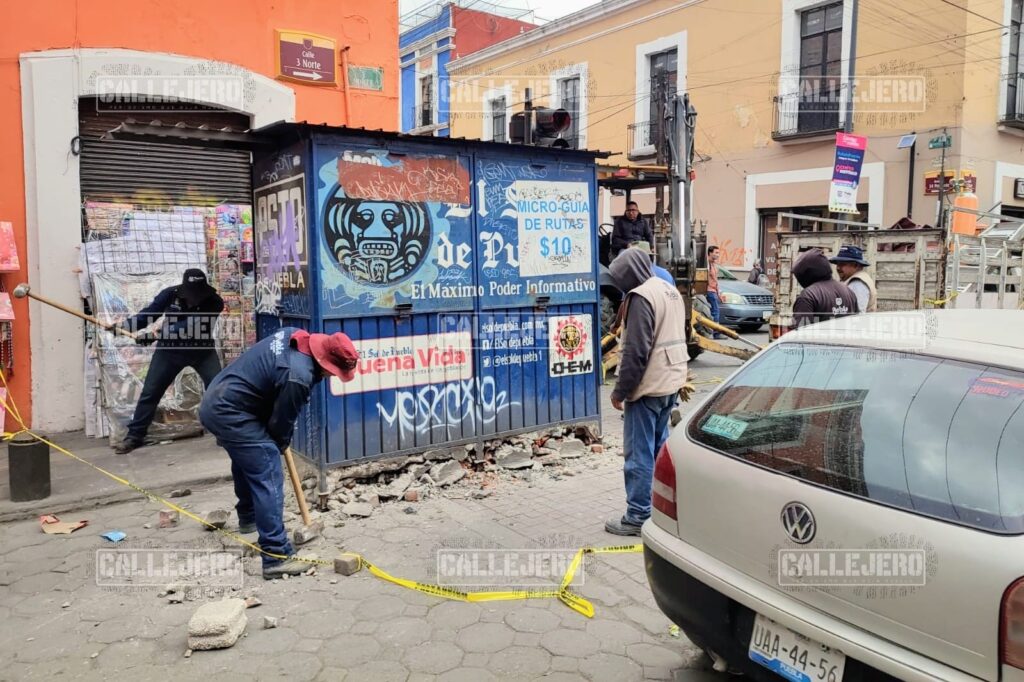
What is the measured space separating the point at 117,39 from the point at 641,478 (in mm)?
6405

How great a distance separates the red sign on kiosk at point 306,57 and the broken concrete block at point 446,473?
4.82 m

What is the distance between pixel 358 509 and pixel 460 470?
3.16ft

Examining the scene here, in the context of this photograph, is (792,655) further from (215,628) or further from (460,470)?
(460,470)

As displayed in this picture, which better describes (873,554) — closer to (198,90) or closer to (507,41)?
(198,90)

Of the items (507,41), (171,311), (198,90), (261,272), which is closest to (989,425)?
(261,272)

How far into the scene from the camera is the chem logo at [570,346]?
6398mm

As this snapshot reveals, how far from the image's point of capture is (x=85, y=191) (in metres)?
7.02

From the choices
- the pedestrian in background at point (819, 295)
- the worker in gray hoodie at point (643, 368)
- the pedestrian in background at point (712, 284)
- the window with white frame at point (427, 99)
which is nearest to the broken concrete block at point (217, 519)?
the worker in gray hoodie at point (643, 368)

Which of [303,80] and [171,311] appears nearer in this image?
[171,311]

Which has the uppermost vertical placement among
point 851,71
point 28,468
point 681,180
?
point 851,71

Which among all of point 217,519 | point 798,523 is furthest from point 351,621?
point 798,523

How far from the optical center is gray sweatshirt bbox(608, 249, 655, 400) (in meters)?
4.52

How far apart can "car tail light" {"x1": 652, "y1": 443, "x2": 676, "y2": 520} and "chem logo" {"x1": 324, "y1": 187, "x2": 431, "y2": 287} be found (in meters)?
2.91

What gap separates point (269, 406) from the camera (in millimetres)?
4203
